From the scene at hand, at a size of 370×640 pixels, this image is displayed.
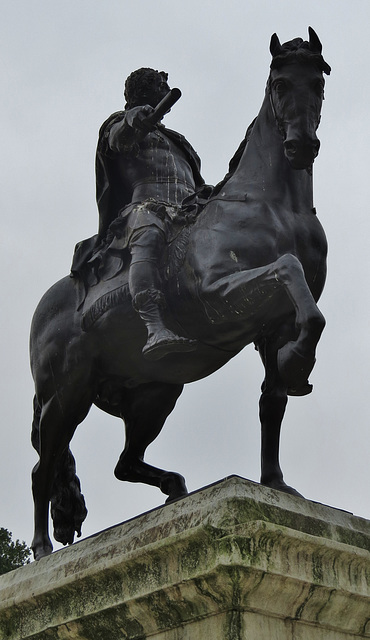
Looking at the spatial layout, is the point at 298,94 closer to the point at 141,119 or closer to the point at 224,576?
the point at 141,119

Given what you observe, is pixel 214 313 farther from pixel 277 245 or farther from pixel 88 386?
pixel 88 386

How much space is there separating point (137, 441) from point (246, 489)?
9.00 feet

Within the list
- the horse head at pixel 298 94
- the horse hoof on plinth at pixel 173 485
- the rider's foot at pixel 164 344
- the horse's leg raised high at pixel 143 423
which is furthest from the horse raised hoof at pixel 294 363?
the horse's leg raised high at pixel 143 423

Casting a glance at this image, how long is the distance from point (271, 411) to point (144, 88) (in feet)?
9.65

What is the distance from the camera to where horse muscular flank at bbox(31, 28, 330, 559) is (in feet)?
20.4

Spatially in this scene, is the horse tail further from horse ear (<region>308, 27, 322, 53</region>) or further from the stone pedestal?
horse ear (<region>308, 27, 322, 53</region>)

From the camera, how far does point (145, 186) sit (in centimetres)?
764

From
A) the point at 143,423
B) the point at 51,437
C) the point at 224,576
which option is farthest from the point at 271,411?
the point at 224,576

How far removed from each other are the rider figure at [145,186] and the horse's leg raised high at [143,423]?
4.12 feet

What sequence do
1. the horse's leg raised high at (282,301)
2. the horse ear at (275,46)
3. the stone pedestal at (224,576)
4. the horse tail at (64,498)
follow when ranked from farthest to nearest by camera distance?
the horse tail at (64,498), the horse ear at (275,46), the horse's leg raised high at (282,301), the stone pedestal at (224,576)

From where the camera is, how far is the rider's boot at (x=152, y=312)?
645 centimetres

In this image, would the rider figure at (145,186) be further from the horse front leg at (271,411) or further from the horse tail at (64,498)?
the horse tail at (64,498)

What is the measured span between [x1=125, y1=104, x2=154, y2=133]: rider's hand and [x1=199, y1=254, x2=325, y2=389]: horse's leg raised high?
1.41 m

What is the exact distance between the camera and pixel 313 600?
17.1ft
